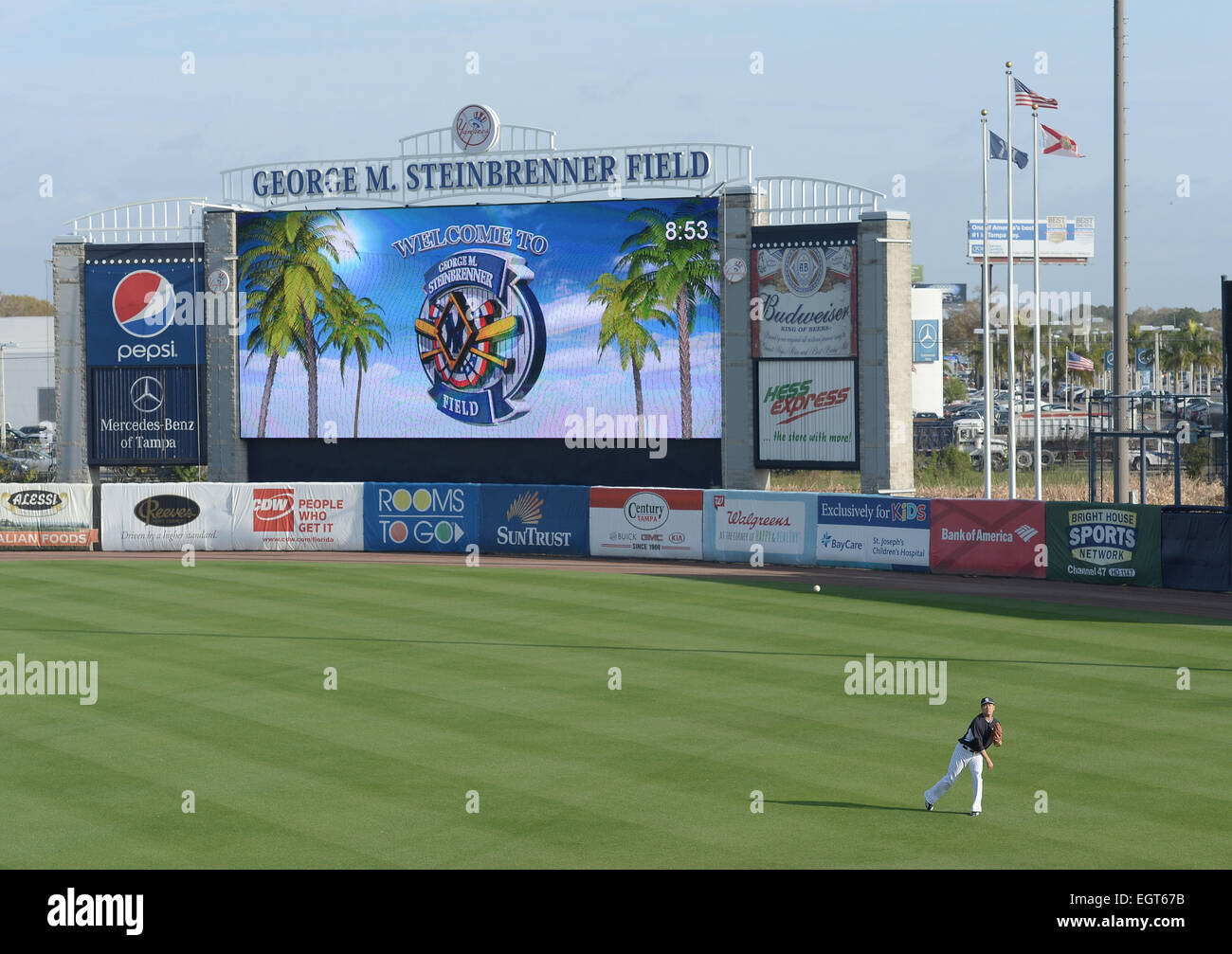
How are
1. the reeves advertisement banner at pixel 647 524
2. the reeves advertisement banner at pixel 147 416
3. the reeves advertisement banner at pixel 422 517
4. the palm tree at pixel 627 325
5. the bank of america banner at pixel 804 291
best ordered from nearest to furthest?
the reeves advertisement banner at pixel 647 524, the reeves advertisement banner at pixel 422 517, the bank of america banner at pixel 804 291, the palm tree at pixel 627 325, the reeves advertisement banner at pixel 147 416

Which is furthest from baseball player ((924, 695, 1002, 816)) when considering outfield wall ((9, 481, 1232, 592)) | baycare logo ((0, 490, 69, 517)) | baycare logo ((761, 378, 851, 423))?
baycare logo ((0, 490, 69, 517))

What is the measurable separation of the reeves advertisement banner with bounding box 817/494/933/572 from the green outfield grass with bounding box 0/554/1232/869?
3719 millimetres

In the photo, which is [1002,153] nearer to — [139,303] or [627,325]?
[627,325]

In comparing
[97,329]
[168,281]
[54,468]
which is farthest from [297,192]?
[54,468]

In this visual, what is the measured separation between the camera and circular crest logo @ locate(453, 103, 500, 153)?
44.4 meters

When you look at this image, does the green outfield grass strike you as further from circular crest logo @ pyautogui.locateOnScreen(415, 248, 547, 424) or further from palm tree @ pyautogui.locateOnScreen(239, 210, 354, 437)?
palm tree @ pyautogui.locateOnScreen(239, 210, 354, 437)

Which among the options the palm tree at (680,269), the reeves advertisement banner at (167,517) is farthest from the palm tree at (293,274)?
the palm tree at (680,269)

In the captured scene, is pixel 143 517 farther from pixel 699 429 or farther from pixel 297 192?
pixel 699 429

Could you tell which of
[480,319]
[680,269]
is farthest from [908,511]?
[480,319]

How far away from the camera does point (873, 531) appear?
35438 millimetres

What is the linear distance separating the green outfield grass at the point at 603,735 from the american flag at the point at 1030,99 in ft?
60.8

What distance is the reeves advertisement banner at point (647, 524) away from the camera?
37.9m

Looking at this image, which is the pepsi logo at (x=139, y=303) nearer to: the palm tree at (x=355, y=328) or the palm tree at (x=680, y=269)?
the palm tree at (x=355, y=328)
